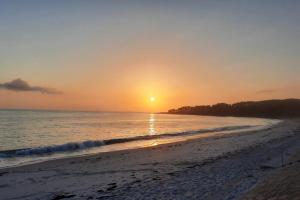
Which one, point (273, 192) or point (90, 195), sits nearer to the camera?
point (273, 192)

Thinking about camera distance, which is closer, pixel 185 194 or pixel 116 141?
pixel 185 194

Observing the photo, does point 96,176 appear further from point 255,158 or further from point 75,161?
point 255,158

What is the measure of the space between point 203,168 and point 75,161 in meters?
9.00

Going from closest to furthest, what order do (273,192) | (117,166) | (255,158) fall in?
(273,192), (117,166), (255,158)

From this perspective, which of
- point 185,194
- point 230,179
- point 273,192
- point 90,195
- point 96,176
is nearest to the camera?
point 273,192

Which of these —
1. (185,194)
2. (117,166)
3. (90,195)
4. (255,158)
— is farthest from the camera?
(255,158)

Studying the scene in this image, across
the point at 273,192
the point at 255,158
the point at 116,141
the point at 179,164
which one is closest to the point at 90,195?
the point at 273,192

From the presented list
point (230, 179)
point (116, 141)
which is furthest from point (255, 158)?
point (116, 141)

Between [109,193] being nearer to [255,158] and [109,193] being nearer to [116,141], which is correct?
[255,158]

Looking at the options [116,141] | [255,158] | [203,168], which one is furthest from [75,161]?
[116,141]

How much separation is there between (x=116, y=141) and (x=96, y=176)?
2479cm

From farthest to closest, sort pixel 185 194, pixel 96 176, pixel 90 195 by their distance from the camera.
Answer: pixel 96 176, pixel 90 195, pixel 185 194

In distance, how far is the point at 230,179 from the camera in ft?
49.6

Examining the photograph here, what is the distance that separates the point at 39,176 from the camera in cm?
1805
